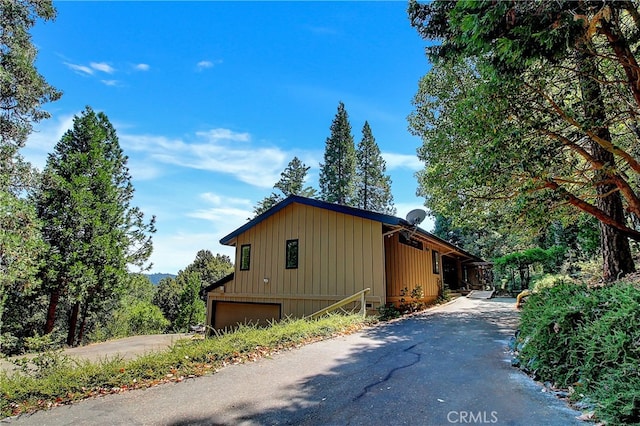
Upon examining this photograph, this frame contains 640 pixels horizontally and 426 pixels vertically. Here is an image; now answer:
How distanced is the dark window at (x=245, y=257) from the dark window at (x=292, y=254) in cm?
221

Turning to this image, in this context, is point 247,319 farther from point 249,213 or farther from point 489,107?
point 249,213

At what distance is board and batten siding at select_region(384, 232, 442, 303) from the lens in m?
10.5

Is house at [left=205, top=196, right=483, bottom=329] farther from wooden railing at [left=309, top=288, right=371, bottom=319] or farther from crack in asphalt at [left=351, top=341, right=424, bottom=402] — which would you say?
crack in asphalt at [left=351, top=341, right=424, bottom=402]

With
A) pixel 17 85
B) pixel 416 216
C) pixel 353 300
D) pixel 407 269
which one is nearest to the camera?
pixel 353 300

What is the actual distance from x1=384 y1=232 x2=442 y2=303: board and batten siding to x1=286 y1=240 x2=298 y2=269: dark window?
10.5ft

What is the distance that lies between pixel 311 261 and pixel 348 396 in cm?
764

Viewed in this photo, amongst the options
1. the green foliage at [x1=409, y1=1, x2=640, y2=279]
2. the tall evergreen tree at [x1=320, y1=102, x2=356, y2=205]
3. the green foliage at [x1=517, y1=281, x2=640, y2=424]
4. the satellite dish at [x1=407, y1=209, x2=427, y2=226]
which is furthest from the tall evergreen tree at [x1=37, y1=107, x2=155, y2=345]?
the green foliage at [x1=517, y1=281, x2=640, y2=424]

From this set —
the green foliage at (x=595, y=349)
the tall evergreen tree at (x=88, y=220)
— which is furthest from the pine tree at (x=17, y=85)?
the green foliage at (x=595, y=349)

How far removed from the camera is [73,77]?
9.32 meters

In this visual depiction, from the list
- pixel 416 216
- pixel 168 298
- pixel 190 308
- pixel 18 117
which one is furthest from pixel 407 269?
pixel 168 298

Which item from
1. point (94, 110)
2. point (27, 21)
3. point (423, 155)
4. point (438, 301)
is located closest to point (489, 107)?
point (423, 155)

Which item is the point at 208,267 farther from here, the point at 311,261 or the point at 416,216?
the point at 416,216

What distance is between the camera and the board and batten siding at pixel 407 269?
10531mm

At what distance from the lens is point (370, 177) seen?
34.5 metres
